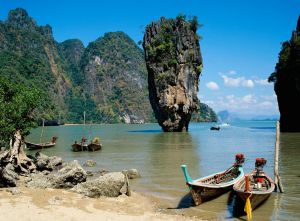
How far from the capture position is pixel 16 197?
11.7 metres

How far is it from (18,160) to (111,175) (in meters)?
6.79

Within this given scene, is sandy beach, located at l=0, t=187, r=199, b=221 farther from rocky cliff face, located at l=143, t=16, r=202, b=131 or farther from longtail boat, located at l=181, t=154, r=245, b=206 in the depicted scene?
rocky cliff face, located at l=143, t=16, r=202, b=131

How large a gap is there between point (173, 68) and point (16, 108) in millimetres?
50542

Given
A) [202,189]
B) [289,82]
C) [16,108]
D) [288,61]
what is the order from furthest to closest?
[289,82], [288,61], [16,108], [202,189]

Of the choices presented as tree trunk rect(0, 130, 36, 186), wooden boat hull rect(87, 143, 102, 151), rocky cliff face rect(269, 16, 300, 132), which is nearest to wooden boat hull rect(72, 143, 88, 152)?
wooden boat hull rect(87, 143, 102, 151)

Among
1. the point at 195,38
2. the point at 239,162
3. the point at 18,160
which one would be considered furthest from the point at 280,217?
the point at 195,38

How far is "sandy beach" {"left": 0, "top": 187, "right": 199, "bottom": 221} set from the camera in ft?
32.8

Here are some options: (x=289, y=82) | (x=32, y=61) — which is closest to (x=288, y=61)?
(x=289, y=82)

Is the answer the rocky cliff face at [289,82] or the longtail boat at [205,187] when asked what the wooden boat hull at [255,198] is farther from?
the rocky cliff face at [289,82]

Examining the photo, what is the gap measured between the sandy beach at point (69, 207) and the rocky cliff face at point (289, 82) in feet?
161

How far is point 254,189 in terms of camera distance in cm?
1294

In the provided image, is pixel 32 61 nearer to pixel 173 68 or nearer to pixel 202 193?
pixel 173 68

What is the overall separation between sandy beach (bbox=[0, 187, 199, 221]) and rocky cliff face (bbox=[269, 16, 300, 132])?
49104 millimetres

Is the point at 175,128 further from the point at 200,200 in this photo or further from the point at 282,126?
the point at 200,200
